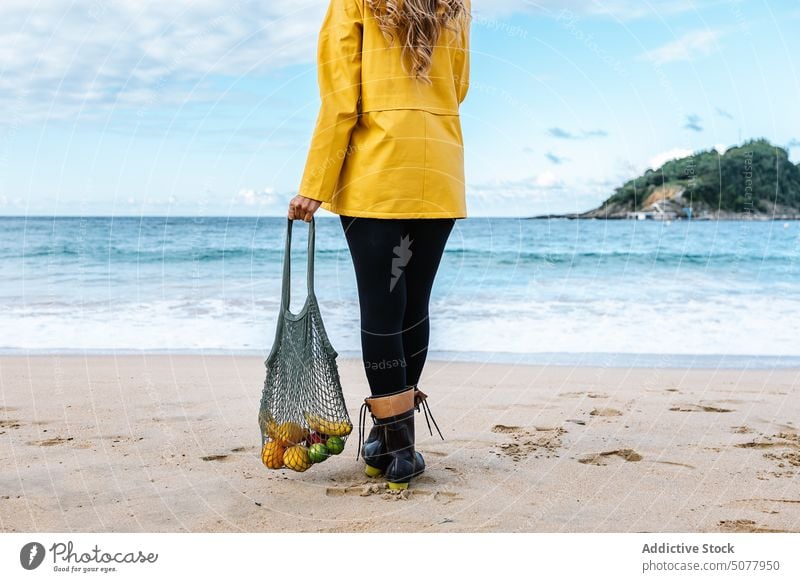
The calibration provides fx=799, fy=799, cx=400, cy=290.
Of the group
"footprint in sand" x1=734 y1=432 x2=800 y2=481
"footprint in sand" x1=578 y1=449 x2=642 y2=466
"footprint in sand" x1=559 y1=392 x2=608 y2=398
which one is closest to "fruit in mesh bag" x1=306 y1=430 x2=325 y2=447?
"footprint in sand" x1=578 y1=449 x2=642 y2=466

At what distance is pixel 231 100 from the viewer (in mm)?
13258

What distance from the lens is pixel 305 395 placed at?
108 inches

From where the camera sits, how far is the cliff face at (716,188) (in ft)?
50.2

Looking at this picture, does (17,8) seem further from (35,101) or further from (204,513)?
(204,513)

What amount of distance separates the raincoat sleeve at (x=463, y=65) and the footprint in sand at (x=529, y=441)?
137 cm

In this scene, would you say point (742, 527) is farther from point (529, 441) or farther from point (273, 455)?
point (273, 455)

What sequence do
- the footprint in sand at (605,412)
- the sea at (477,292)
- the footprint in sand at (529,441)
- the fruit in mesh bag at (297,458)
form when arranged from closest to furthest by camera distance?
the fruit in mesh bag at (297,458) → the footprint in sand at (529,441) → the footprint in sand at (605,412) → the sea at (477,292)

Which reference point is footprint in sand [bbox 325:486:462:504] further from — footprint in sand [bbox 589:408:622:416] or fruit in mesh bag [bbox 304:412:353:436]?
footprint in sand [bbox 589:408:622:416]

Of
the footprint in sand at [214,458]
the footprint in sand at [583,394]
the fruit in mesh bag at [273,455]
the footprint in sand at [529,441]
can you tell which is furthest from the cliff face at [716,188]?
the fruit in mesh bag at [273,455]

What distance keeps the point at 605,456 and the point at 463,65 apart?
156 centimetres

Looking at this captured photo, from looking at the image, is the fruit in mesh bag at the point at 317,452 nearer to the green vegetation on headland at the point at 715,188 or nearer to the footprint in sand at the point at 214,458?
the footprint in sand at the point at 214,458

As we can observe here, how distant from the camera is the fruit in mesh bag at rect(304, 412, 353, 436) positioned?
2701 millimetres

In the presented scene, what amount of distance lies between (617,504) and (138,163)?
15.1m

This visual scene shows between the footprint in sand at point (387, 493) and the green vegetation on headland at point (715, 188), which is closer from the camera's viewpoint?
the footprint in sand at point (387, 493)
